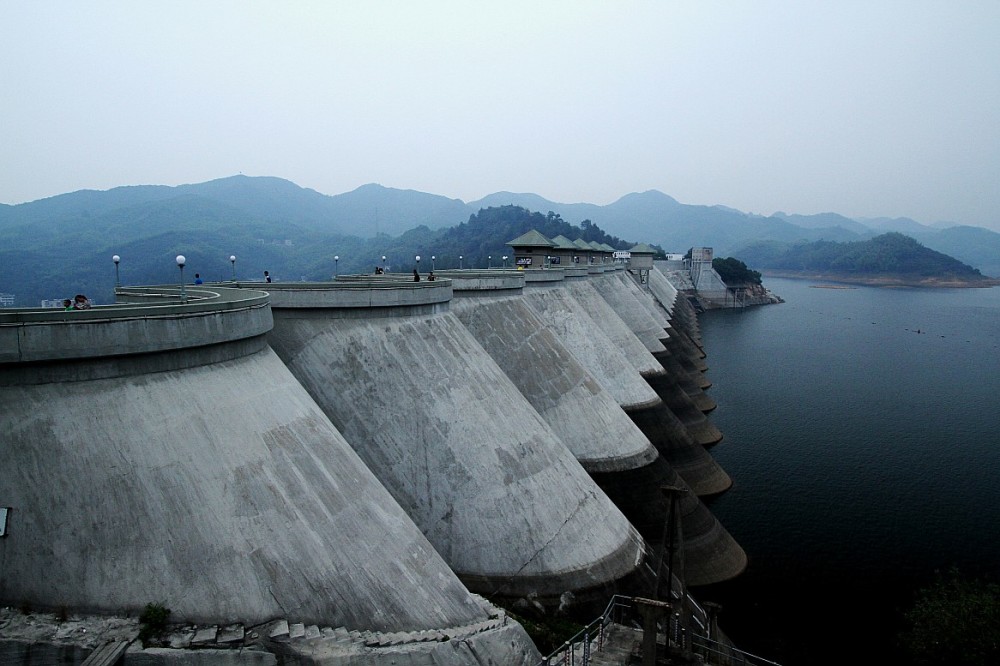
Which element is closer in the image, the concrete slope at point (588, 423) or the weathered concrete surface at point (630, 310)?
the concrete slope at point (588, 423)

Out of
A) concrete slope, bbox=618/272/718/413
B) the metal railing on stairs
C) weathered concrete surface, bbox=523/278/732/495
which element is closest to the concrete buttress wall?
the metal railing on stairs

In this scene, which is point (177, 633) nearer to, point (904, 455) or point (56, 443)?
point (56, 443)

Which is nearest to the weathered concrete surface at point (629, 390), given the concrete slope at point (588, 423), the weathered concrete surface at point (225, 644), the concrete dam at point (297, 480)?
the concrete slope at point (588, 423)

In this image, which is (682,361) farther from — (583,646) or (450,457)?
(583,646)

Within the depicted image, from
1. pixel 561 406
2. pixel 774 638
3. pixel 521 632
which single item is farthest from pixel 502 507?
pixel 774 638

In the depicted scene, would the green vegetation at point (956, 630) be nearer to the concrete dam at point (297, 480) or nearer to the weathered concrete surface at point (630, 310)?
the concrete dam at point (297, 480)

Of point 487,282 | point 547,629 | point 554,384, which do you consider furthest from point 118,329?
point 554,384
